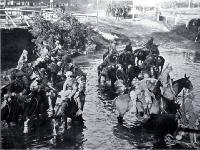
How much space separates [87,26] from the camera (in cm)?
1170

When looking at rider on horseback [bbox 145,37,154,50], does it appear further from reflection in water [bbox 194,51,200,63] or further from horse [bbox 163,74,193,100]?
horse [bbox 163,74,193,100]

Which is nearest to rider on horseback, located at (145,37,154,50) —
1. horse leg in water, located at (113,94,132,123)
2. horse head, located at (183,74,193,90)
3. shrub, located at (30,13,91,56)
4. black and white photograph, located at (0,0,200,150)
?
black and white photograph, located at (0,0,200,150)

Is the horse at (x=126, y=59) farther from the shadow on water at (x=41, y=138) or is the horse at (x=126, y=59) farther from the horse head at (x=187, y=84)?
the shadow on water at (x=41, y=138)

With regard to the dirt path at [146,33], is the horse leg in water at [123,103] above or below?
below

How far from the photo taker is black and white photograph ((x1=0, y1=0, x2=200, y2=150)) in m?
8.23

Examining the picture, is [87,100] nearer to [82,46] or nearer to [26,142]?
[82,46]

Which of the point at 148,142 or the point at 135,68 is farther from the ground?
the point at 135,68

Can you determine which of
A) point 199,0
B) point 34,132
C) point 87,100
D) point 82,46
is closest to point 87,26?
point 82,46

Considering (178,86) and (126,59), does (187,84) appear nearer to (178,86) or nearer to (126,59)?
(178,86)

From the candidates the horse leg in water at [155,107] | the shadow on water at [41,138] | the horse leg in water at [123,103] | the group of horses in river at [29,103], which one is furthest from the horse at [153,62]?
the shadow on water at [41,138]

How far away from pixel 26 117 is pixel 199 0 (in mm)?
6062

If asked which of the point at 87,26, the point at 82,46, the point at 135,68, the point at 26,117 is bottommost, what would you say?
the point at 26,117

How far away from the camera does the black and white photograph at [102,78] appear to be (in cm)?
823

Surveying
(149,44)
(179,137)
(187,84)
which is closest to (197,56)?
(149,44)
